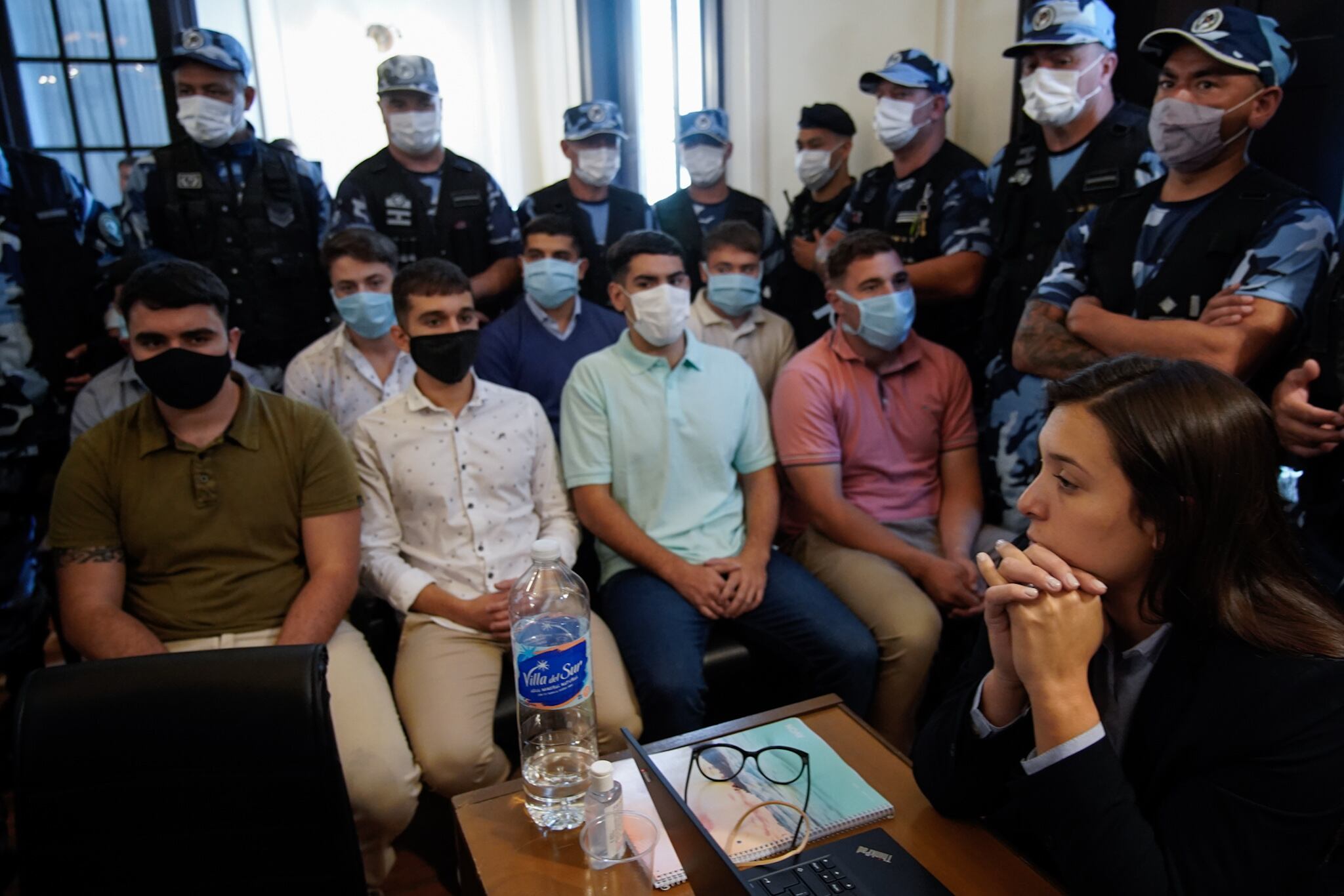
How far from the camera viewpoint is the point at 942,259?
2.60 m

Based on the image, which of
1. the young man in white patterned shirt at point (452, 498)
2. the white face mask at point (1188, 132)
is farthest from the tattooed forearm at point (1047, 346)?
the young man in white patterned shirt at point (452, 498)

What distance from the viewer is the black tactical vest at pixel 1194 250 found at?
1.75 m

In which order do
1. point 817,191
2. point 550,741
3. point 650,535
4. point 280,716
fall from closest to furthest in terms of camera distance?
point 280,716
point 550,741
point 650,535
point 817,191

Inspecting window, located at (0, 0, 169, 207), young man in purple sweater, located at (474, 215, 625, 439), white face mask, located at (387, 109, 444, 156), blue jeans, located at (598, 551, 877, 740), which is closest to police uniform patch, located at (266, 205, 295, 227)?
white face mask, located at (387, 109, 444, 156)

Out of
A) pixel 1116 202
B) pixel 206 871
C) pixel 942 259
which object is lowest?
pixel 206 871

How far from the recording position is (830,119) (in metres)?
3.21

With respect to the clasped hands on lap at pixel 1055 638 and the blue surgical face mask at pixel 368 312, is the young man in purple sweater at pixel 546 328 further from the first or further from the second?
the clasped hands on lap at pixel 1055 638

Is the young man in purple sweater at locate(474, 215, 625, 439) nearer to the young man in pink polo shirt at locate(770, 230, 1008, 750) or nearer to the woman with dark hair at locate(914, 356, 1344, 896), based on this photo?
the young man in pink polo shirt at locate(770, 230, 1008, 750)

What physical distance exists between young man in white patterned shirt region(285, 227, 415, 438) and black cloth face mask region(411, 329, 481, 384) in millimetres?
443

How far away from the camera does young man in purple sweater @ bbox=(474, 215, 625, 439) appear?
2.64 meters

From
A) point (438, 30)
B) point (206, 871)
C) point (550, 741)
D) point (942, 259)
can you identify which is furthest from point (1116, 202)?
point (438, 30)

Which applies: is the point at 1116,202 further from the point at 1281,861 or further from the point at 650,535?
the point at 1281,861

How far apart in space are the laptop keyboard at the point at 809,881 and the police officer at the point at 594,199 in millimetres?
2412

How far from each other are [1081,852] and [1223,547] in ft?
A: 1.21
